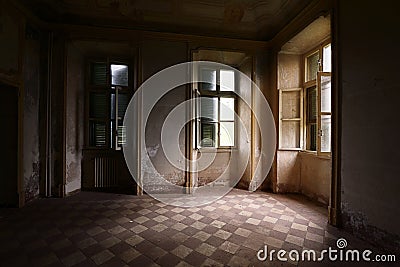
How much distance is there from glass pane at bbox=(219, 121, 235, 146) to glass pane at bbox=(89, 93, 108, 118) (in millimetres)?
2774

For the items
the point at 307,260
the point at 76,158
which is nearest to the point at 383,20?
the point at 307,260

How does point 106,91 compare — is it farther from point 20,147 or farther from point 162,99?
point 20,147

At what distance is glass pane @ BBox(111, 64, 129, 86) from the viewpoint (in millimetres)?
4988

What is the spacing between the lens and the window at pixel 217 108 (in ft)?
17.1

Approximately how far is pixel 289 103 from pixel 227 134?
160 cm

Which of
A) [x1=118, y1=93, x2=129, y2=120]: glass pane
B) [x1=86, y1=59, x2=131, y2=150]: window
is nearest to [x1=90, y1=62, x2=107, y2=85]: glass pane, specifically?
[x1=86, y1=59, x2=131, y2=150]: window

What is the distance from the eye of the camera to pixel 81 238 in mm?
2492

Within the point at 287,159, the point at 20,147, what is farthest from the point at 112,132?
the point at 287,159

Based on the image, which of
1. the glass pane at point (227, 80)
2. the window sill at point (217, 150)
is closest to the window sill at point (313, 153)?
the window sill at point (217, 150)

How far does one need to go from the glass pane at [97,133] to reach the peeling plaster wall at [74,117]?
21cm

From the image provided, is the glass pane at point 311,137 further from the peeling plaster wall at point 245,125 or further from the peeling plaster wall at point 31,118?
the peeling plaster wall at point 31,118

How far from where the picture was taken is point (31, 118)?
381 cm

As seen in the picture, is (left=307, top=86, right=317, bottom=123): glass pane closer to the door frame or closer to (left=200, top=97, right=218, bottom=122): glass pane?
(left=200, top=97, right=218, bottom=122): glass pane

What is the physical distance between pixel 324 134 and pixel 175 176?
9.58ft
